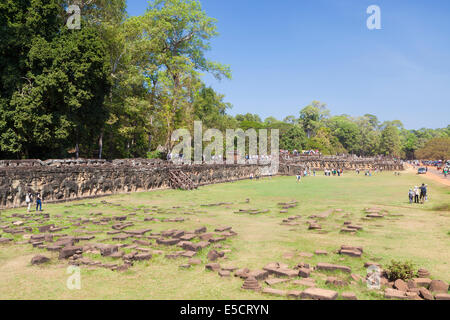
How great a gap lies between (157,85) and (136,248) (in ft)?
105

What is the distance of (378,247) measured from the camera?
9.84 metres

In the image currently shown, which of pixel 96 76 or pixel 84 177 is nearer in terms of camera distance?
pixel 84 177

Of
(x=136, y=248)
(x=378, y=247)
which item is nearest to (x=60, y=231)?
(x=136, y=248)

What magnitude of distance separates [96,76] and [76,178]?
8.90 meters

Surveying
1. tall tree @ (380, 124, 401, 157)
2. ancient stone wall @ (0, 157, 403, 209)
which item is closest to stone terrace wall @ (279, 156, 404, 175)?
tall tree @ (380, 124, 401, 157)

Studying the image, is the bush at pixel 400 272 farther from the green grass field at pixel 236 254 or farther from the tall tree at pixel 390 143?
the tall tree at pixel 390 143

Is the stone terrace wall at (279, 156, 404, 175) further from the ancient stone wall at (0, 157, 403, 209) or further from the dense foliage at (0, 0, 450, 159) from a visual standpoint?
the ancient stone wall at (0, 157, 403, 209)

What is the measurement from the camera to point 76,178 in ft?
70.5

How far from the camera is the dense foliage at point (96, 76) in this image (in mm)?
23969

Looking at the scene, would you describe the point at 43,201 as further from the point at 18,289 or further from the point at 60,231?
the point at 18,289

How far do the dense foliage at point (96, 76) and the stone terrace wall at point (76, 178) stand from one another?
4492mm

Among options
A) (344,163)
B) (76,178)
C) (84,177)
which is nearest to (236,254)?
(76,178)

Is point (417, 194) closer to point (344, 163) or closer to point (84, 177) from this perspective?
point (84, 177)
